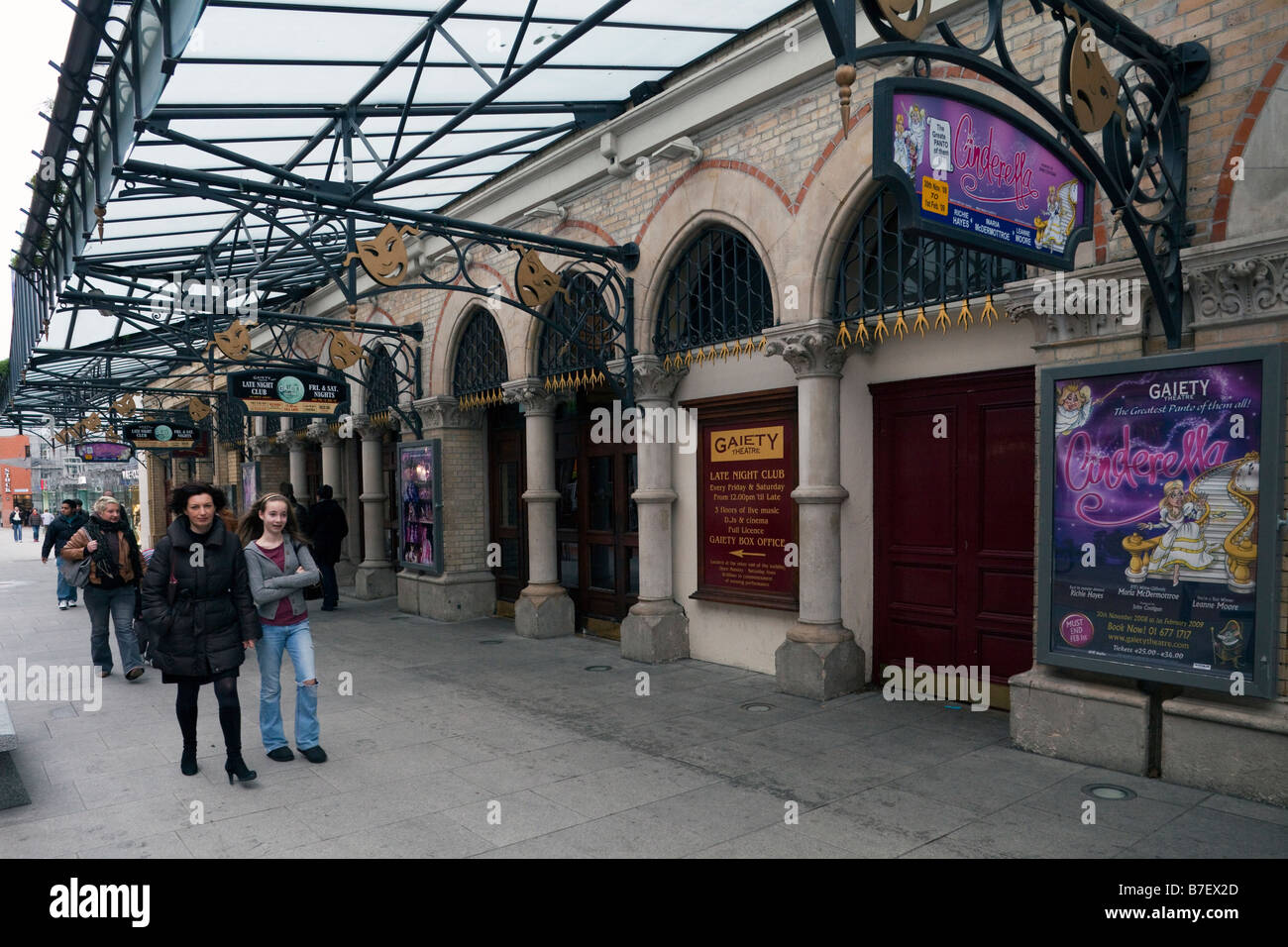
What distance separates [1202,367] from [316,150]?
854cm

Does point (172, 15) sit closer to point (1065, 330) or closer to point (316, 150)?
point (316, 150)

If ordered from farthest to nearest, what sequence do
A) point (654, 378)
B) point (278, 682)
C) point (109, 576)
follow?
1. point (654, 378)
2. point (109, 576)
3. point (278, 682)

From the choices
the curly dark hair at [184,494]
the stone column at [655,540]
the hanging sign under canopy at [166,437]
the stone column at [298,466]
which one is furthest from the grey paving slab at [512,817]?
the hanging sign under canopy at [166,437]

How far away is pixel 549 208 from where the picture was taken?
10.1 meters

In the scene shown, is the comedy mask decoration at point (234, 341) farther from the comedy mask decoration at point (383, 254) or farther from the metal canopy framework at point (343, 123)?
the comedy mask decoration at point (383, 254)

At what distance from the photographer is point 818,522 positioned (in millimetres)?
7332

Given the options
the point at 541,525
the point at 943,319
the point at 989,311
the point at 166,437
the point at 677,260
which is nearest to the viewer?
the point at 989,311

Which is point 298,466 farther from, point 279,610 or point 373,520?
point 279,610

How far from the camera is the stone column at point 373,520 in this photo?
1488 centimetres

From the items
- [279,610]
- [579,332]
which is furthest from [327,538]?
[279,610]

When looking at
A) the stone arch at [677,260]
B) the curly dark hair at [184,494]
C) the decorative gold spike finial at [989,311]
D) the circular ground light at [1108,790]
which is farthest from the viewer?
the stone arch at [677,260]

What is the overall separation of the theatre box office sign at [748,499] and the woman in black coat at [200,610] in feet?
14.5

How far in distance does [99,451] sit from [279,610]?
86.9ft
